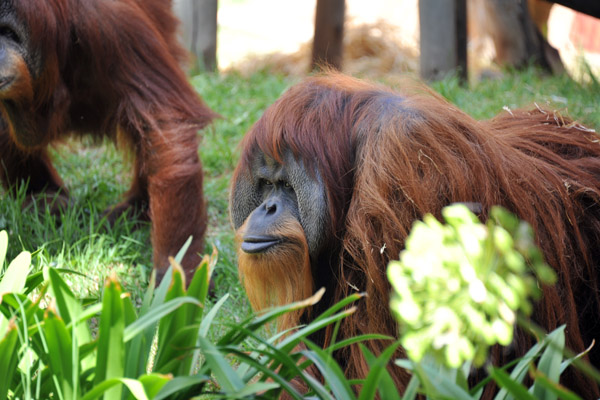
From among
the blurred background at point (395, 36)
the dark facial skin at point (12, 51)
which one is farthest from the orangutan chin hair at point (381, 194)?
the dark facial skin at point (12, 51)

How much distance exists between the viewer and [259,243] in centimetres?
228

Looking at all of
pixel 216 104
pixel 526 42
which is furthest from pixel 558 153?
pixel 526 42

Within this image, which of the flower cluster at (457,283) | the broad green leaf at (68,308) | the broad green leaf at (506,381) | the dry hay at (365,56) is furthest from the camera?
the dry hay at (365,56)

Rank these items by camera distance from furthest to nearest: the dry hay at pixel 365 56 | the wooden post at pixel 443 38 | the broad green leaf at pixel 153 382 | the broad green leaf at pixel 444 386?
the dry hay at pixel 365 56 → the wooden post at pixel 443 38 → the broad green leaf at pixel 153 382 → the broad green leaf at pixel 444 386

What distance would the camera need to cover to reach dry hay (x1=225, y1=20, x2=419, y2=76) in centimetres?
866

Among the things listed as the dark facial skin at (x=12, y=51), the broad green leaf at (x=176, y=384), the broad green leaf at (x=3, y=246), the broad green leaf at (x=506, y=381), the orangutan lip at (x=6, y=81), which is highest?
the dark facial skin at (x=12, y=51)

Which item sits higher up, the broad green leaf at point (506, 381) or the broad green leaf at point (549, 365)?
the broad green leaf at point (506, 381)

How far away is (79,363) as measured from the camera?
178cm

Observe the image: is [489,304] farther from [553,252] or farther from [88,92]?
[88,92]

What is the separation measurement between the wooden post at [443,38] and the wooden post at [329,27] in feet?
4.49

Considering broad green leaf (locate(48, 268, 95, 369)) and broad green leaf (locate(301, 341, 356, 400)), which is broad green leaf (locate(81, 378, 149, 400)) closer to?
broad green leaf (locate(48, 268, 95, 369))

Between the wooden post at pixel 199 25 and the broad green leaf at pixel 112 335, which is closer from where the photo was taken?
the broad green leaf at pixel 112 335

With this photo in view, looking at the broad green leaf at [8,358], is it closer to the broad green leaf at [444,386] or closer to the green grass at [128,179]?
the green grass at [128,179]

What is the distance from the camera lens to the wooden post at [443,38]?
19.4 feet
